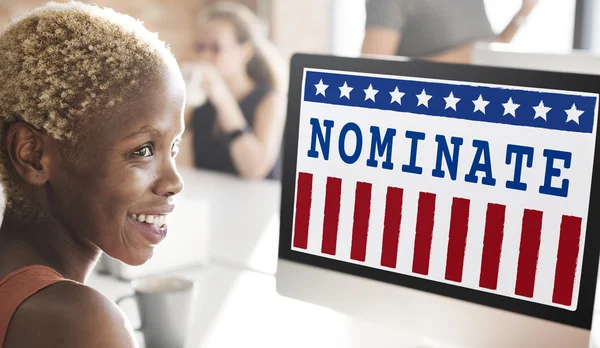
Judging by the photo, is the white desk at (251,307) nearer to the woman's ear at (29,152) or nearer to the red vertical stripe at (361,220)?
the red vertical stripe at (361,220)

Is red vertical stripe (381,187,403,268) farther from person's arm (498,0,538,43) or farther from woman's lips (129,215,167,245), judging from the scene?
person's arm (498,0,538,43)

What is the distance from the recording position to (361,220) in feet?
2.99

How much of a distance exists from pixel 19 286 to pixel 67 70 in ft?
0.61

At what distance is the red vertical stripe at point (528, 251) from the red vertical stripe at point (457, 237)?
6 cm

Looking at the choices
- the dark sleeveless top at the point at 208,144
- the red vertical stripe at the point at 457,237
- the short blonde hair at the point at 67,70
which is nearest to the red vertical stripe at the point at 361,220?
the red vertical stripe at the point at 457,237

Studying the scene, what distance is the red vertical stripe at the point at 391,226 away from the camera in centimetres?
89

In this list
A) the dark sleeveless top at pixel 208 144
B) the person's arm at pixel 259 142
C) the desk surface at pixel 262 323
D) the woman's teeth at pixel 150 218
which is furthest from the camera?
the dark sleeveless top at pixel 208 144

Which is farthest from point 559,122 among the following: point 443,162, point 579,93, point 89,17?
point 89,17

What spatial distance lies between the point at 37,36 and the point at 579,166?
21.8 inches

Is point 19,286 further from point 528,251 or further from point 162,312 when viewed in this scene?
point 528,251

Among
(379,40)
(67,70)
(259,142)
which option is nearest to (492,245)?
(67,70)

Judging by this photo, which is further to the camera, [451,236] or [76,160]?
[451,236]

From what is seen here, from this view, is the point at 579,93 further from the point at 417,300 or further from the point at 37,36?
the point at 37,36

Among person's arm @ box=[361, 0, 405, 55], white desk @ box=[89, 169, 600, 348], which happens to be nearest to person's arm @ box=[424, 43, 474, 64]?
person's arm @ box=[361, 0, 405, 55]
